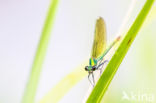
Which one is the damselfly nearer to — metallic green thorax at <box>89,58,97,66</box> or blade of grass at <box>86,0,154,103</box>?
metallic green thorax at <box>89,58,97,66</box>

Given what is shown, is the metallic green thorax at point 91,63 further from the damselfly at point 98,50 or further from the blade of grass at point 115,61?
the blade of grass at point 115,61

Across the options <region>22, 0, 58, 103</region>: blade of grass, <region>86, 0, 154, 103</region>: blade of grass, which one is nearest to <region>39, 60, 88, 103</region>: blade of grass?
<region>22, 0, 58, 103</region>: blade of grass

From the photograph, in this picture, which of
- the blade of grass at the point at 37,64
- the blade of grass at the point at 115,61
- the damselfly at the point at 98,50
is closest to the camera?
the blade of grass at the point at 115,61

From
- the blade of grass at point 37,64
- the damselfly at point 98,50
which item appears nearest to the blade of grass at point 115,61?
the blade of grass at point 37,64

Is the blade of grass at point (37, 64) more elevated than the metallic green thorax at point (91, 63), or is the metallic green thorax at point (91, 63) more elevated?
the blade of grass at point (37, 64)

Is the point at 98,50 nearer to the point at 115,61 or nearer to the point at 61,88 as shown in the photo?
the point at 61,88

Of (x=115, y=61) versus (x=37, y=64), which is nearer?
(x=115, y=61)

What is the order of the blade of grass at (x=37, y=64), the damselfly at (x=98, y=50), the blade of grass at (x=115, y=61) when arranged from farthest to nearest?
the damselfly at (x=98, y=50), the blade of grass at (x=37, y=64), the blade of grass at (x=115, y=61)

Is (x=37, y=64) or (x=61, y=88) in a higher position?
(x=37, y=64)

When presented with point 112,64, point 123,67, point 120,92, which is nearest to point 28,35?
point 123,67

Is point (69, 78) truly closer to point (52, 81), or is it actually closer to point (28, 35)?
point (52, 81)

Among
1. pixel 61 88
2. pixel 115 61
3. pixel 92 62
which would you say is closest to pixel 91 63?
pixel 92 62

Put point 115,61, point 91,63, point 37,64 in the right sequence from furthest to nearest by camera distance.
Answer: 1. point 91,63
2. point 37,64
3. point 115,61
